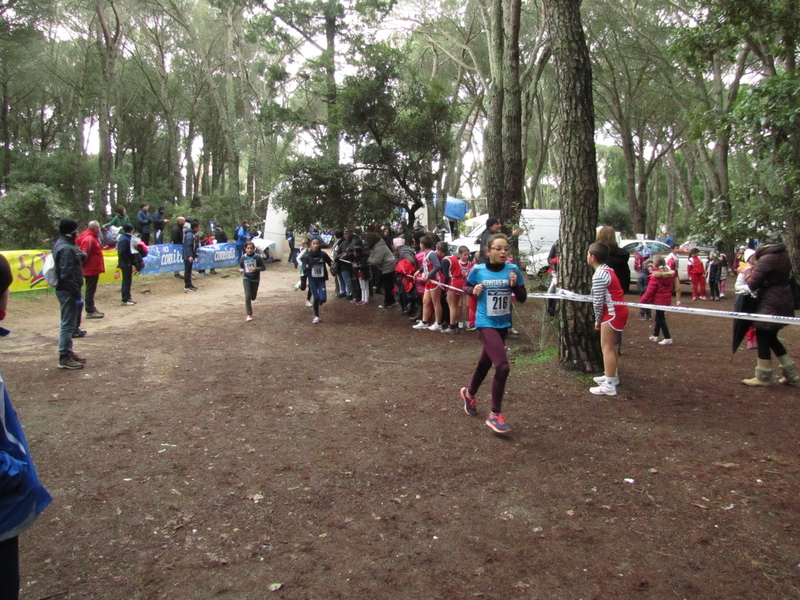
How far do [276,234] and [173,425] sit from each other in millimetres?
19704

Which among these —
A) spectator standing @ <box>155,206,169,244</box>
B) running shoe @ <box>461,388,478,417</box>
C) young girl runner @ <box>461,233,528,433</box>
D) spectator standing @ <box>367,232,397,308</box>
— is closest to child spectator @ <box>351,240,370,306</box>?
spectator standing @ <box>367,232,397,308</box>

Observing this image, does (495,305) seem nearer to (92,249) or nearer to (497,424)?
(497,424)

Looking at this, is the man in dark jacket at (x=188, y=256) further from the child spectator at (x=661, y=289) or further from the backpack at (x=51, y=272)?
the child spectator at (x=661, y=289)

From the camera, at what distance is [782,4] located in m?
11.1

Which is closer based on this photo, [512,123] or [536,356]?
[536,356]

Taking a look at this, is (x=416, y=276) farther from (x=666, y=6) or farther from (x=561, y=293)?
(x=666, y=6)

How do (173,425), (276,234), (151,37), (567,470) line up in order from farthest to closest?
(151,37) < (276,234) < (173,425) < (567,470)

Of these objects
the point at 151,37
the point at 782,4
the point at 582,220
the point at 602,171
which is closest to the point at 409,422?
the point at 582,220

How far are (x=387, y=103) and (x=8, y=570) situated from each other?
12.4 m

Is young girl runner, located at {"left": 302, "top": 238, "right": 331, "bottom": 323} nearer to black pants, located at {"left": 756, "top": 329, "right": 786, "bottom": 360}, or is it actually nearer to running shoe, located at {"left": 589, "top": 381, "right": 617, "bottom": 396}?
running shoe, located at {"left": 589, "top": 381, "right": 617, "bottom": 396}

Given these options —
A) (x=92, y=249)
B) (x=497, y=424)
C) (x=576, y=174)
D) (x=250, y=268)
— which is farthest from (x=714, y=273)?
(x=92, y=249)

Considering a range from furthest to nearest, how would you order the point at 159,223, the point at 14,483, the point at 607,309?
the point at 159,223
the point at 607,309
the point at 14,483

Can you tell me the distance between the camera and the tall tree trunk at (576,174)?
A: 696 centimetres

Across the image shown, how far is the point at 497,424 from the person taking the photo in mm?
5301
